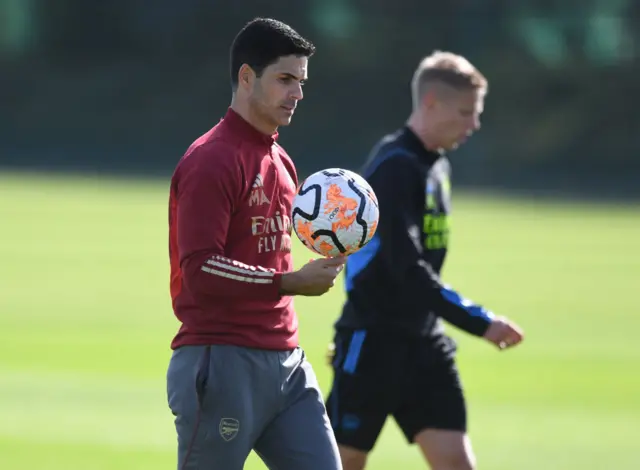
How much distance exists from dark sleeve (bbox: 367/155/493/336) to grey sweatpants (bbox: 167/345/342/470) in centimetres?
145

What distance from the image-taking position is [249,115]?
225 inches

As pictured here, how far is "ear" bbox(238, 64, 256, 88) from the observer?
5707 millimetres

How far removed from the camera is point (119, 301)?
17.9 meters

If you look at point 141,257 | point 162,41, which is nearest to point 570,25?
point 162,41

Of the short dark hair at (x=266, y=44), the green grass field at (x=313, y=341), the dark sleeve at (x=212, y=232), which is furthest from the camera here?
the green grass field at (x=313, y=341)

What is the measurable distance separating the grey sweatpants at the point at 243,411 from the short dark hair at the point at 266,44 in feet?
3.84

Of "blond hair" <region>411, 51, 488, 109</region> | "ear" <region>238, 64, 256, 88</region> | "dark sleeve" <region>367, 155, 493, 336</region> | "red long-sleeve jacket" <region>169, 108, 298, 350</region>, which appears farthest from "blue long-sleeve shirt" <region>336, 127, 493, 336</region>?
"ear" <region>238, 64, 256, 88</region>

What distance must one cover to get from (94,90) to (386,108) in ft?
35.2

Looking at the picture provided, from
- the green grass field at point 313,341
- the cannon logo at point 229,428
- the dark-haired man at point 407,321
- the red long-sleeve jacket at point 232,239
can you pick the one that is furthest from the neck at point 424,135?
the green grass field at point 313,341

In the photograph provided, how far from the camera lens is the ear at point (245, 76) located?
571 centimetres

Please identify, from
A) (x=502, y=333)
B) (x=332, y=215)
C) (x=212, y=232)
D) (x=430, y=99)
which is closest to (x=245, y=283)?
(x=212, y=232)

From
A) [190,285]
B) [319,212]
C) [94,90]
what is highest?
[319,212]

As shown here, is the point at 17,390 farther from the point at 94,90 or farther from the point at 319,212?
the point at 94,90

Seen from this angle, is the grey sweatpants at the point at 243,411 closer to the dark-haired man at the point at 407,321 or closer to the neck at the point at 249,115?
the neck at the point at 249,115
